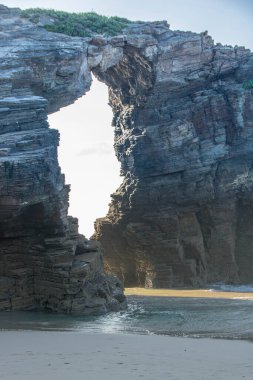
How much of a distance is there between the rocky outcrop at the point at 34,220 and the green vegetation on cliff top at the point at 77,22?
4822mm

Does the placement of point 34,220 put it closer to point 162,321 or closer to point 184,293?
point 162,321

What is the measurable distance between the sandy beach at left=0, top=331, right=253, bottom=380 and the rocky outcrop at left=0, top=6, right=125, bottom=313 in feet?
35.5

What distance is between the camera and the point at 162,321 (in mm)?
21531

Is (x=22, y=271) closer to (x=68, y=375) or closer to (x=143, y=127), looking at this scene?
(x=68, y=375)

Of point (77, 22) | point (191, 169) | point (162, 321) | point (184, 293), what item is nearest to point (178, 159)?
point (191, 169)

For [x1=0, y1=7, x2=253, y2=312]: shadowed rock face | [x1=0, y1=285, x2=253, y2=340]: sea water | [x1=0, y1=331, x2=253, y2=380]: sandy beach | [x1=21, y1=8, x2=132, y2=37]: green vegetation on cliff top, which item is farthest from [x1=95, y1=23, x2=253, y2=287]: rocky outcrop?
[x1=0, y1=331, x2=253, y2=380]: sandy beach

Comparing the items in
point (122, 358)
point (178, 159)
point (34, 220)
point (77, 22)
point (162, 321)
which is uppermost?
point (77, 22)

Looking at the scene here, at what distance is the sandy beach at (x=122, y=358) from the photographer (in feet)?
31.1

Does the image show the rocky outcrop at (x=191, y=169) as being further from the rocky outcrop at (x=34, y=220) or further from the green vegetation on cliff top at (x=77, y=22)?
the rocky outcrop at (x=34, y=220)

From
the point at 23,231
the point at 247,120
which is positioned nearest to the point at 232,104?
the point at 247,120

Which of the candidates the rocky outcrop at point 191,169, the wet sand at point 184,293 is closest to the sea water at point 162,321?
the wet sand at point 184,293

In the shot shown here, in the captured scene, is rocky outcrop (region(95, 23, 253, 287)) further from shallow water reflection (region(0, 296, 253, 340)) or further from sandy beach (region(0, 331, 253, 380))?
sandy beach (region(0, 331, 253, 380))

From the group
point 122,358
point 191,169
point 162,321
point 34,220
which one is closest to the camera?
point 122,358

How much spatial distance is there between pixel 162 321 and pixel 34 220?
30.6 feet
